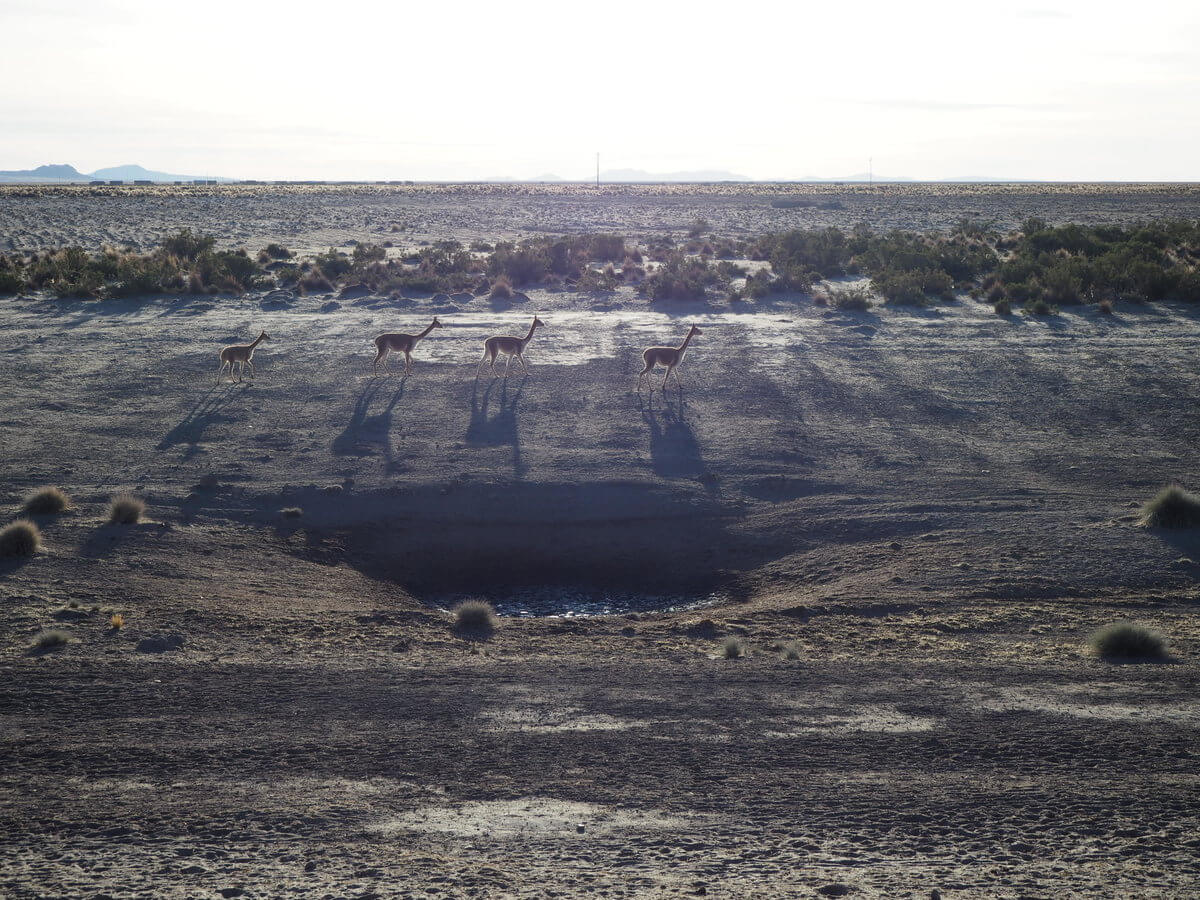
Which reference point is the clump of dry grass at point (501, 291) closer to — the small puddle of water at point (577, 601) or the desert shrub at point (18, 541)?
the small puddle of water at point (577, 601)

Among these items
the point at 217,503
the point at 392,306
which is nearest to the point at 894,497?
the point at 217,503

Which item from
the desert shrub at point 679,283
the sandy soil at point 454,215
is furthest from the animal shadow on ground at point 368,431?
the sandy soil at point 454,215

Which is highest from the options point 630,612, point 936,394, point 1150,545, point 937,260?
point 937,260

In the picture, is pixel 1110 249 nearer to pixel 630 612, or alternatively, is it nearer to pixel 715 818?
pixel 630 612

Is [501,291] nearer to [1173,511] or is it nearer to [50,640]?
[1173,511]

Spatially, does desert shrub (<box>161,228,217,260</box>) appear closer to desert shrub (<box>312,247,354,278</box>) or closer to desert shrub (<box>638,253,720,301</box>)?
Answer: desert shrub (<box>312,247,354,278</box>)

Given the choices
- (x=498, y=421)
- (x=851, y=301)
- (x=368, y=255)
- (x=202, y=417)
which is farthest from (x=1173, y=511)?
(x=368, y=255)
